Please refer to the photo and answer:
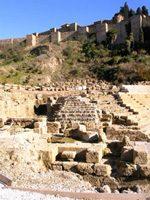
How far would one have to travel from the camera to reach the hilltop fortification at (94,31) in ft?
128

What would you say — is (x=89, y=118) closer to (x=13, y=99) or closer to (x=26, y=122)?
(x=26, y=122)

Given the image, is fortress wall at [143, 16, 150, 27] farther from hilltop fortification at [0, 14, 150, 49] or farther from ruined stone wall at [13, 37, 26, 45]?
ruined stone wall at [13, 37, 26, 45]

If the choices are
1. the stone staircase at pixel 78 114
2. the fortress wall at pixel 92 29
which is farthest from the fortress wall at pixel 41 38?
the stone staircase at pixel 78 114

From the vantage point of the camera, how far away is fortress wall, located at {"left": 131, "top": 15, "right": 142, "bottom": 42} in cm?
3838

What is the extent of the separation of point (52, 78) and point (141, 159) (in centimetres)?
2809

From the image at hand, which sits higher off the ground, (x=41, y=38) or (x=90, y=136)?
(x=41, y=38)

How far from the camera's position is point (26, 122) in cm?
1127

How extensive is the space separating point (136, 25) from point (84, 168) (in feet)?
125

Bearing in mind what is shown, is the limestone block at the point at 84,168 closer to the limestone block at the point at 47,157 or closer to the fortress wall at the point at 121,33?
the limestone block at the point at 47,157

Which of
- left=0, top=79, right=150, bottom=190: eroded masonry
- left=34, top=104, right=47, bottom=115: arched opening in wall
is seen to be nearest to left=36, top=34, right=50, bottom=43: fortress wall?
left=34, top=104, right=47, bottom=115: arched opening in wall

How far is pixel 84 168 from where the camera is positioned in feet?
18.0

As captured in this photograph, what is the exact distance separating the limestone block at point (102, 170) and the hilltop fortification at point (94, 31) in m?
36.6

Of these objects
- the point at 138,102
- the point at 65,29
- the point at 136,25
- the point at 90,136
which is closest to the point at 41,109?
the point at 138,102

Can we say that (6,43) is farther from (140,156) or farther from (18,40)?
(140,156)
